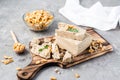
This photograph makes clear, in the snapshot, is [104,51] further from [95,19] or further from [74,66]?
[95,19]

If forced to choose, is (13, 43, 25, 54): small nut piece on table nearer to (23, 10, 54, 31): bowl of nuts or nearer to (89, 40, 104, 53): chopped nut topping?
(23, 10, 54, 31): bowl of nuts

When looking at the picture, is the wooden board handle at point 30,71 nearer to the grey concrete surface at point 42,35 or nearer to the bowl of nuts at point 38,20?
the grey concrete surface at point 42,35

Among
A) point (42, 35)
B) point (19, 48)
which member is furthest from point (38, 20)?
point (19, 48)

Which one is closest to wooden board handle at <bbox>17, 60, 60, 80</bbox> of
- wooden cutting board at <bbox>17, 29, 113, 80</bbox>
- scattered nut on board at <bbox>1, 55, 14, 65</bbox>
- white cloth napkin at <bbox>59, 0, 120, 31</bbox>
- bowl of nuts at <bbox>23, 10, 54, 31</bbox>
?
wooden cutting board at <bbox>17, 29, 113, 80</bbox>

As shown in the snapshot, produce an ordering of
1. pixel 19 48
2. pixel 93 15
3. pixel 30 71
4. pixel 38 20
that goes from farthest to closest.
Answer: pixel 93 15
pixel 38 20
pixel 19 48
pixel 30 71

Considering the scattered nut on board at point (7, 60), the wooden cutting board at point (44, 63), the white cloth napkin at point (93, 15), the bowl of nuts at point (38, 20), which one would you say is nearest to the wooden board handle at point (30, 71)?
the wooden cutting board at point (44, 63)

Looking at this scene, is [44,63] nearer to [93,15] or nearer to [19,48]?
[19,48]
